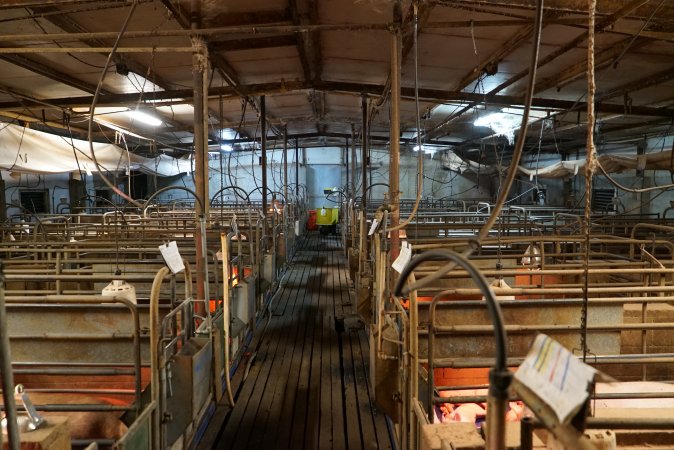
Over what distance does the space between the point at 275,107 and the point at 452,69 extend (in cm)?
452

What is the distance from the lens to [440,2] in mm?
3006

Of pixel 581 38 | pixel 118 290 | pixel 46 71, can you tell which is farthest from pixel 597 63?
pixel 46 71

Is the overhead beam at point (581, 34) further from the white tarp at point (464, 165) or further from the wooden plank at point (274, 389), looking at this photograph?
the white tarp at point (464, 165)

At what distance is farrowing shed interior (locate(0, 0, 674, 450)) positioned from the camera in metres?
1.59

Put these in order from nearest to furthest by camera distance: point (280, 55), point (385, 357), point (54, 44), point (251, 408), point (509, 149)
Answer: point (385, 357), point (251, 408), point (54, 44), point (280, 55), point (509, 149)

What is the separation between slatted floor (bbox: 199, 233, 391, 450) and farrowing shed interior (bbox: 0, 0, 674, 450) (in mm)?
28

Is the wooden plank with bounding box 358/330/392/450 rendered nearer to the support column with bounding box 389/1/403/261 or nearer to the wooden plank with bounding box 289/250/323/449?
the wooden plank with bounding box 289/250/323/449

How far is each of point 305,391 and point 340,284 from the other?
4368 millimetres

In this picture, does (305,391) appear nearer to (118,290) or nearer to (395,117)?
(118,290)

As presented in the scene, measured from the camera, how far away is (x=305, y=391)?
12.8 ft

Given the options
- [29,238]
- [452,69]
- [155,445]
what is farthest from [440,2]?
[29,238]

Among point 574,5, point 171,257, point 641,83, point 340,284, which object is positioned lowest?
point 340,284

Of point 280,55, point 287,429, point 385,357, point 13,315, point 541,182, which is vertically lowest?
point 287,429

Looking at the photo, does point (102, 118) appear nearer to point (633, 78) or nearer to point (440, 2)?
point (440, 2)
